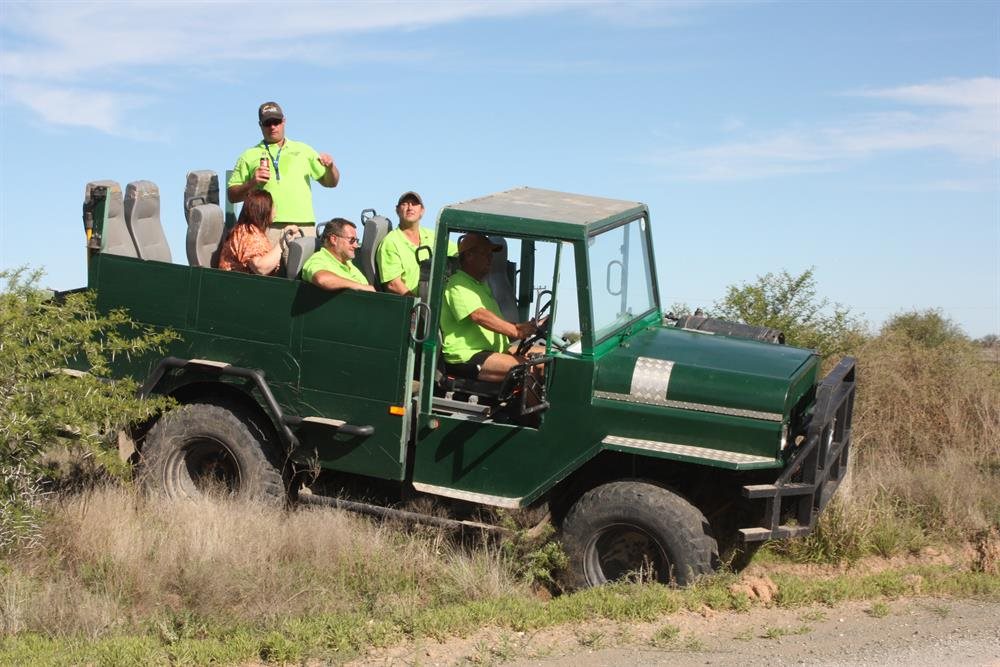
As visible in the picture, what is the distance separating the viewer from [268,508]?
7.19 m

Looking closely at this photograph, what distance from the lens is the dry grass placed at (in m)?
6.11

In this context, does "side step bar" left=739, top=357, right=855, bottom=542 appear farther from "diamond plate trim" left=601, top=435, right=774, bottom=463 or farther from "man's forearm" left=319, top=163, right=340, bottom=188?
"man's forearm" left=319, top=163, right=340, bottom=188

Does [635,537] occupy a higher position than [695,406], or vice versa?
[695,406]

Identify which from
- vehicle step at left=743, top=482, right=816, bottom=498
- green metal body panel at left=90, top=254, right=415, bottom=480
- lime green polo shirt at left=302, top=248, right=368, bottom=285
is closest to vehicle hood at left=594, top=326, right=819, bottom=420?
vehicle step at left=743, top=482, right=816, bottom=498

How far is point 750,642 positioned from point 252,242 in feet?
13.2

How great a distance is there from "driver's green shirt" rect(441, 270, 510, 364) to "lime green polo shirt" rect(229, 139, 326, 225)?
2036mm

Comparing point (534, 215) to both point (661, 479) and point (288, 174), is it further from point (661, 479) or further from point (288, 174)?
point (288, 174)

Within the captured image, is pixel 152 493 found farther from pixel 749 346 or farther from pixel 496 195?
pixel 749 346

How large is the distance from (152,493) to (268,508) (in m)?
0.79

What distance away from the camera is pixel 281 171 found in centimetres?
846

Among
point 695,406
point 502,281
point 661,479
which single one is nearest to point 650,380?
point 695,406

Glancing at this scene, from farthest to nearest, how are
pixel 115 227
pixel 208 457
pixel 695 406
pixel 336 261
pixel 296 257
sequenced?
1. pixel 115 227
2. pixel 208 457
3. pixel 296 257
4. pixel 336 261
5. pixel 695 406

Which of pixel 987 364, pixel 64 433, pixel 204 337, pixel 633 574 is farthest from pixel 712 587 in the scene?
pixel 987 364

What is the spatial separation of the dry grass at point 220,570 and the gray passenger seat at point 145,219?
6.14 feet
